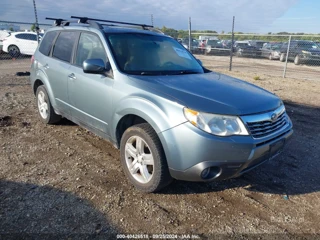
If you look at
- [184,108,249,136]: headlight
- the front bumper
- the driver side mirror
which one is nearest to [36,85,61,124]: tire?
the driver side mirror

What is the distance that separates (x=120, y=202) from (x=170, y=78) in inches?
59.7

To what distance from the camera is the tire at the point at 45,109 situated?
4.75 m

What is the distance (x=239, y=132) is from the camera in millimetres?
2510

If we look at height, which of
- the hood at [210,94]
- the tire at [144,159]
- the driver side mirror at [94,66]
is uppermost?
the driver side mirror at [94,66]

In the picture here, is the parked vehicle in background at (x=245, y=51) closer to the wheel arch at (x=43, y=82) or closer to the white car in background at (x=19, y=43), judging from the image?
the white car in background at (x=19, y=43)

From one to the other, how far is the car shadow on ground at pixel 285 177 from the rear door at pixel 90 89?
125 centimetres

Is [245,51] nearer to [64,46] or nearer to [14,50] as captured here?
[14,50]

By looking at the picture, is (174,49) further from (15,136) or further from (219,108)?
(15,136)

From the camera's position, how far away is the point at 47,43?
476 centimetres

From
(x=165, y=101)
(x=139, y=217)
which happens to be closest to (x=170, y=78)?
(x=165, y=101)

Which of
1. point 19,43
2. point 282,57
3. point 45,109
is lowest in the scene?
point 282,57

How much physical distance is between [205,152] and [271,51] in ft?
71.8

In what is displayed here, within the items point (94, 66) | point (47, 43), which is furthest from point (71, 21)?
point (94, 66)

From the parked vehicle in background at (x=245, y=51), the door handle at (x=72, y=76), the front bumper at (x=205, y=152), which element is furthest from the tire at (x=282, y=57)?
the front bumper at (x=205, y=152)
